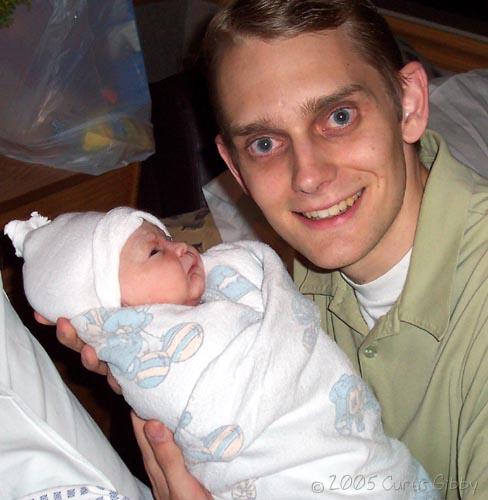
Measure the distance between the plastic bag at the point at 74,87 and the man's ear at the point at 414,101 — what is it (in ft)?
2.82

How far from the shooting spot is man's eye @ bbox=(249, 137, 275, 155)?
49.9 inches

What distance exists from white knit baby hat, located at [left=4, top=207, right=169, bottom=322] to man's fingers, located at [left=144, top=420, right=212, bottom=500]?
0.70ft

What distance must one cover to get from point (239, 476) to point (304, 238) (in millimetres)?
398

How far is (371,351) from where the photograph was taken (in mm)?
1345

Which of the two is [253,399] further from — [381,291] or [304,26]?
[304,26]

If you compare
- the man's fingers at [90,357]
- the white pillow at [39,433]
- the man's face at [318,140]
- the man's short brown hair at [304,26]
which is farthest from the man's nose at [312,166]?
the white pillow at [39,433]

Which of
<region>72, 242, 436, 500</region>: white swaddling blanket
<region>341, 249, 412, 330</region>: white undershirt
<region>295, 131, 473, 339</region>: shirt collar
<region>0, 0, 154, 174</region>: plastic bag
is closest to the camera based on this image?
<region>72, 242, 436, 500</region>: white swaddling blanket

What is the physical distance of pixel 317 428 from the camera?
1177 millimetres

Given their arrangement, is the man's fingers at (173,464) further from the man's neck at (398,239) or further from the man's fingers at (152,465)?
the man's neck at (398,239)

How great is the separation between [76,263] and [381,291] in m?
0.53

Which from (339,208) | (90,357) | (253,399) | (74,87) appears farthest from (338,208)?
(74,87)

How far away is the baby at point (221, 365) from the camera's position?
45.4 inches

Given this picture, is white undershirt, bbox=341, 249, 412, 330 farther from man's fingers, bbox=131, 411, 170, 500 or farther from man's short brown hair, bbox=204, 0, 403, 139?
man's fingers, bbox=131, 411, 170, 500

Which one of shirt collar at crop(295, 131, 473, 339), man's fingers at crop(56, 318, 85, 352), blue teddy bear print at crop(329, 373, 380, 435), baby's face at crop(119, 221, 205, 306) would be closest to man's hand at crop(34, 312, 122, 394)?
man's fingers at crop(56, 318, 85, 352)
